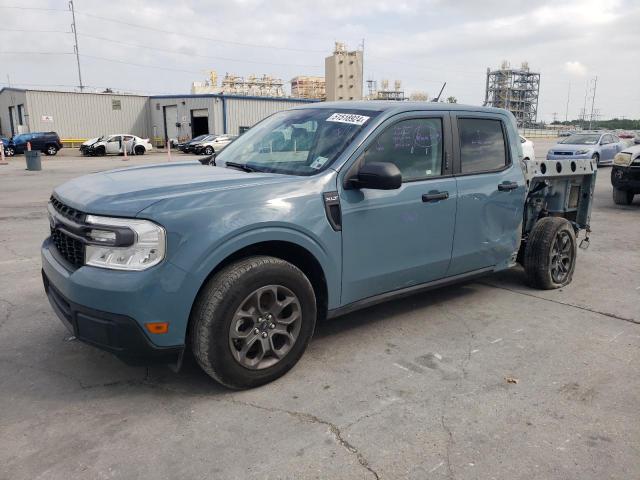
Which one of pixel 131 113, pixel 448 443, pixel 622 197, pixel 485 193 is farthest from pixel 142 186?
pixel 131 113

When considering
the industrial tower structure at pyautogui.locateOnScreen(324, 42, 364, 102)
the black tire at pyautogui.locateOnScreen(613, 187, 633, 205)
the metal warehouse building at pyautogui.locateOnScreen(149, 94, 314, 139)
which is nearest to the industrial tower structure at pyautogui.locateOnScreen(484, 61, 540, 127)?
the industrial tower structure at pyautogui.locateOnScreen(324, 42, 364, 102)

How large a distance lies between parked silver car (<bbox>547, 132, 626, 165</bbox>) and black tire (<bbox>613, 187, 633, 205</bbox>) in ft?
29.0

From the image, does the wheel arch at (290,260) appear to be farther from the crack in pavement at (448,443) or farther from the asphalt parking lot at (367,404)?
the crack in pavement at (448,443)

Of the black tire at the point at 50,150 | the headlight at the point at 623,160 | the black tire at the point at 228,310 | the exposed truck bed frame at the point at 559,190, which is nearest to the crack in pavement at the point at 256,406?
the black tire at the point at 228,310

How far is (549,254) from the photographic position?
5.06m

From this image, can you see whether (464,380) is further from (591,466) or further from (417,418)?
(591,466)

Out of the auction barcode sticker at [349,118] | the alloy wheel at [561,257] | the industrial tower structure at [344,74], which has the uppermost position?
the industrial tower structure at [344,74]

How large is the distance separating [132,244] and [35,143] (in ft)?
118

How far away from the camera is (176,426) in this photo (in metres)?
2.81

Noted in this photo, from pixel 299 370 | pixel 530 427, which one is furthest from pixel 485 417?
pixel 299 370

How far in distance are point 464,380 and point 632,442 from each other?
38.1 inches

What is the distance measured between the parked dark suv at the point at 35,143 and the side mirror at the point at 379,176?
34.5 metres

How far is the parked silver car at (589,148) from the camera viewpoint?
2017 cm

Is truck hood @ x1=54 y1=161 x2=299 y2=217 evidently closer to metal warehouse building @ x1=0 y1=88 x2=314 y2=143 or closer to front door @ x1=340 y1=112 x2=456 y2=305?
front door @ x1=340 y1=112 x2=456 y2=305
